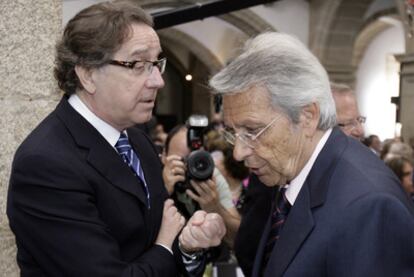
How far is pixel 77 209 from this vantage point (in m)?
1.42

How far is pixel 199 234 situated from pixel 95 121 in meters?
0.45

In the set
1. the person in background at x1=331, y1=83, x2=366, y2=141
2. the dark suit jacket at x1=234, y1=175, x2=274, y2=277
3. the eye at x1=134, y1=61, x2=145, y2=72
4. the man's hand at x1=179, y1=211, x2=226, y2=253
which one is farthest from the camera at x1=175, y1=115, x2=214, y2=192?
the eye at x1=134, y1=61, x2=145, y2=72

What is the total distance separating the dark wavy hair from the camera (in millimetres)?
1528

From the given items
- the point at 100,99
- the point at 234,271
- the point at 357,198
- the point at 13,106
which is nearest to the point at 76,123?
the point at 100,99

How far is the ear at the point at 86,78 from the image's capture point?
158 cm

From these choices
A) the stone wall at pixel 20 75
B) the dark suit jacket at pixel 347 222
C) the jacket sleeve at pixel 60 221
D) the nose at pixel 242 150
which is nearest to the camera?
the dark suit jacket at pixel 347 222

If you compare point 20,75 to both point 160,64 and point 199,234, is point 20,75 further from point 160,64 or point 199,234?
point 199,234

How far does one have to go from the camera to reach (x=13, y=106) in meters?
1.93

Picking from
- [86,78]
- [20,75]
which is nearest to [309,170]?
[86,78]

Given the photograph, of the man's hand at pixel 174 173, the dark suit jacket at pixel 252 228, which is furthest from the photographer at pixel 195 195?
the dark suit jacket at pixel 252 228

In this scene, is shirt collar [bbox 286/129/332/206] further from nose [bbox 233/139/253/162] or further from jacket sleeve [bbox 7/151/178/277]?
jacket sleeve [bbox 7/151/178/277]

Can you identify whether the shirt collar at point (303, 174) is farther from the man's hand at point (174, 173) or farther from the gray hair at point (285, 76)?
the man's hand at point (174, 173)

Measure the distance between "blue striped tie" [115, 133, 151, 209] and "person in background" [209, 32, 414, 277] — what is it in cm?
29

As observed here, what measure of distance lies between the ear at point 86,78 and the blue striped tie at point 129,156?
0.18m
